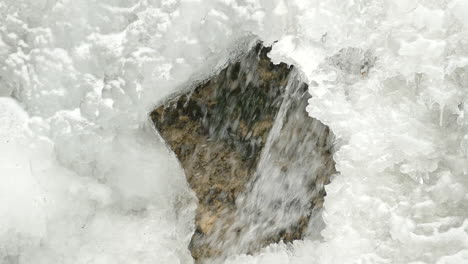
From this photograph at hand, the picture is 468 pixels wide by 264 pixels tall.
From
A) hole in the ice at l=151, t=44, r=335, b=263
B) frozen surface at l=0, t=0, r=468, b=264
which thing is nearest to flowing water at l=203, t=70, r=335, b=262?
hole in the ice at l=151, t=44, r=335, b=263

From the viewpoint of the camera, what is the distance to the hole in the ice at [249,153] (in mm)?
2977

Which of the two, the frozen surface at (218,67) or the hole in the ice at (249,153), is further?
the hole in the ice at (249,153)

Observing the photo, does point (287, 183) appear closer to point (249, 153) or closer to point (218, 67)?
point (249, 153)

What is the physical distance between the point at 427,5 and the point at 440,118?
0.54 meters

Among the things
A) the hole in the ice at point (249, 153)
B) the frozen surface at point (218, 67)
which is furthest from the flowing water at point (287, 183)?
the frozen surface at point (218, 67)

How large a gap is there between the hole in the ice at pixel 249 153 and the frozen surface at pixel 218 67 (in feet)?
0.37

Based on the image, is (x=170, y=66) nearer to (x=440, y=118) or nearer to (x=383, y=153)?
(x=383, y=153)

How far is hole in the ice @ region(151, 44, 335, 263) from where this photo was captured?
9.77 ft

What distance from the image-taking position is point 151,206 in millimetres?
3271

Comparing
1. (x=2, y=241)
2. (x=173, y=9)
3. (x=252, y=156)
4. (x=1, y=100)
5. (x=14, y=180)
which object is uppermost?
(x=173, y=9)

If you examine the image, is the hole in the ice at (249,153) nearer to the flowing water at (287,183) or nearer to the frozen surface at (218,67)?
the flowing water at (287,183)

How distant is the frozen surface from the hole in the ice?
11cm

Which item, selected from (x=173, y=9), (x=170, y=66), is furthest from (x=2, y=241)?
(x=173, y=9)

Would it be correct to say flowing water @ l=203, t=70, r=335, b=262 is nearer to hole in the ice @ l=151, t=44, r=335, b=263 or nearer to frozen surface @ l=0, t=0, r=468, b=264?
hole in the ice @ l=151, t=44, r=335, b=263
